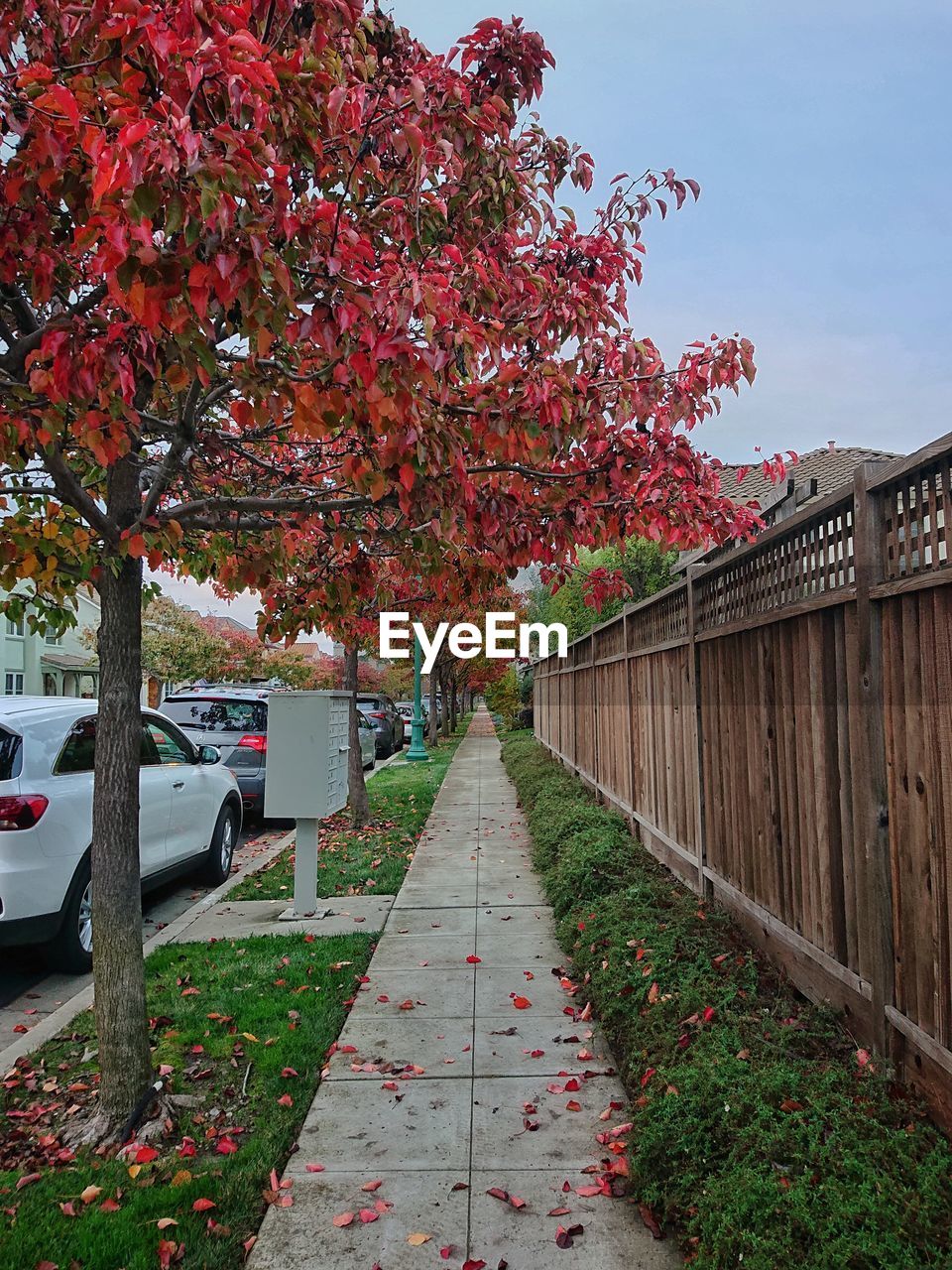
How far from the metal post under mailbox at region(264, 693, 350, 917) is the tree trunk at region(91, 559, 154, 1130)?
9.14 feet

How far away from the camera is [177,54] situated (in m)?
2.40

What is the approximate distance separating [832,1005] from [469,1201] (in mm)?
1602

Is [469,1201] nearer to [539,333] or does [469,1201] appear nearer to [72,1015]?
[72,1015]

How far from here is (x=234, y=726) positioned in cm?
1083

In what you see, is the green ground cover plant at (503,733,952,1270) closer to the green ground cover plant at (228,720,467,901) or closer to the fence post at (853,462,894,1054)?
the fence post at (853,462,894,1054)

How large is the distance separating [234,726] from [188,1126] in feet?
24.9

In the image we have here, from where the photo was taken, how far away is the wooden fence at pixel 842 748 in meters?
2.69

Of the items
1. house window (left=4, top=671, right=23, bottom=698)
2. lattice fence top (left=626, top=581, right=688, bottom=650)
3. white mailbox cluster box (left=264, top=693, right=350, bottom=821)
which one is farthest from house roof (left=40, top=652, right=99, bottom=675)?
lattice fence top (left=626, top=581, right=688, bottom=650)

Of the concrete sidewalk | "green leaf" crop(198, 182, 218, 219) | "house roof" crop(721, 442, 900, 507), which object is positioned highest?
"house roof" crop(721, 442, 900, 507)

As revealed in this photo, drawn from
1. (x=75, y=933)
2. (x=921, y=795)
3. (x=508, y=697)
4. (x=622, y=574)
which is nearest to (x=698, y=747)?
(x=921, y=795)

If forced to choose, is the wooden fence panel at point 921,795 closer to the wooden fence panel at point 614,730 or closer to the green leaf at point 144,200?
the green leaf at point 144,200

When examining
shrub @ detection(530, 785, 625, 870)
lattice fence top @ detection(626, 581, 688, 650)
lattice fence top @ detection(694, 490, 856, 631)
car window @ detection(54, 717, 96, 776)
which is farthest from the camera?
shrub @ detection(530, 785, 625, 870)

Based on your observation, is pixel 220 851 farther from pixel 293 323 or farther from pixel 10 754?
pixel 293 323

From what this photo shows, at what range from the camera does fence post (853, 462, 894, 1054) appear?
2.99m
